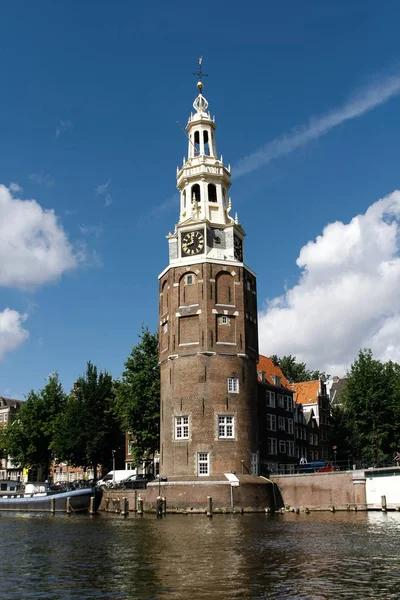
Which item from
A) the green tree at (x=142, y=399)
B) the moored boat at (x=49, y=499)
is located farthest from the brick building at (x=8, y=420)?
the green tree at (x=142, y=399)

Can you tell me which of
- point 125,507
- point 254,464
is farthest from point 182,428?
point 125,507

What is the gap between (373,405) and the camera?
237ft

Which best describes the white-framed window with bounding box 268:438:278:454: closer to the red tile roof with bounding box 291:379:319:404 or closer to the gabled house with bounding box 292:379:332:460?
the gabled house with bounding box 292:379:332:460

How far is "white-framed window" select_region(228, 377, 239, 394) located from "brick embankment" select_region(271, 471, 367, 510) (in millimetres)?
8410

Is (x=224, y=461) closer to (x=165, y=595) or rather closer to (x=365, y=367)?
(x=365, y=367)

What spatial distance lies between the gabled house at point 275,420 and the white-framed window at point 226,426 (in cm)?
1309

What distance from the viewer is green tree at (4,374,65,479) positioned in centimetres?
8225

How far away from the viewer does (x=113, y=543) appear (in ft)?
104

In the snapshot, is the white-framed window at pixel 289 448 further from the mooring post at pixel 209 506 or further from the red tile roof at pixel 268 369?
the mooring post at pixel 209 506

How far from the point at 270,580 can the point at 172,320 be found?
40417 millimetres

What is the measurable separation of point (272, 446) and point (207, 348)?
69.9 ft

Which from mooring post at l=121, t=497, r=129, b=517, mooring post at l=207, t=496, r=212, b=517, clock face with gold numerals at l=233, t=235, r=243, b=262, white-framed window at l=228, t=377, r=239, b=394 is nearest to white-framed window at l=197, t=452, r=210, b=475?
mooring post at l=207, t=496, r=212, b=517

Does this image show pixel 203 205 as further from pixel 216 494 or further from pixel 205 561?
pixel 205 561

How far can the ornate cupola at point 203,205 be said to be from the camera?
62281 millimetres
